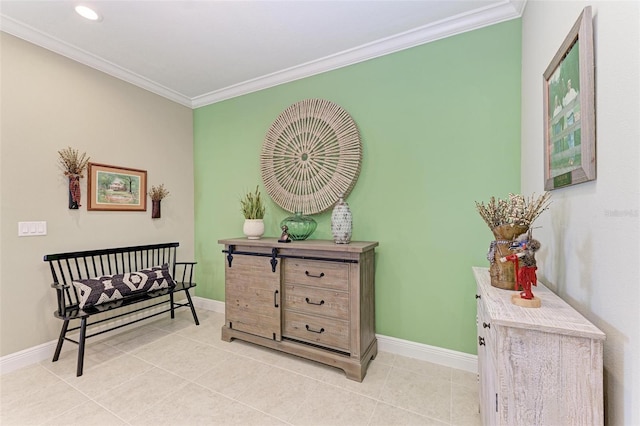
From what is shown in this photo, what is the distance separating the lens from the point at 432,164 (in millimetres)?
2213

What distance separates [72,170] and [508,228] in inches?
134

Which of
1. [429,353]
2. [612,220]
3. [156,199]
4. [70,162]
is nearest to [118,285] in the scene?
[156,199]

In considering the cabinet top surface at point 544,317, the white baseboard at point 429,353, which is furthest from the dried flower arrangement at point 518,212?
the white baseboard at point 429,353

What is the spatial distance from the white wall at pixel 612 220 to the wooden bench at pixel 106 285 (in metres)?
3.02

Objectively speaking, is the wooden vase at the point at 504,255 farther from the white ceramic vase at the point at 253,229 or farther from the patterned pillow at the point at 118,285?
the patterned pillow at the point at 118,285

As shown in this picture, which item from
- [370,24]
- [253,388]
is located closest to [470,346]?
[253,388]

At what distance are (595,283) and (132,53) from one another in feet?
12.0

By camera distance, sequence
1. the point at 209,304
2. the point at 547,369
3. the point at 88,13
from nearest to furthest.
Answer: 1. the point at 547,369
2. the point at 88,13
3. the point at 209,304

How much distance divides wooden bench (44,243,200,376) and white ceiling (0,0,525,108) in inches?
74.0

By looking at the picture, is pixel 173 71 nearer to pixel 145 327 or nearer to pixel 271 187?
pixel 271 187

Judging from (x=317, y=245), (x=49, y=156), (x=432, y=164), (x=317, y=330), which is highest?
(x=49, y=156)

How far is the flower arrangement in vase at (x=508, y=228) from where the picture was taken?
4.09ft

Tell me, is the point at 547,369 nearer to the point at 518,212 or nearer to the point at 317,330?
the point at 518,212

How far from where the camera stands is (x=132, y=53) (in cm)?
254
